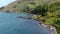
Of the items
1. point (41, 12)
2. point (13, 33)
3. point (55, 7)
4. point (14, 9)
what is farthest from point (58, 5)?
point (14, 9)

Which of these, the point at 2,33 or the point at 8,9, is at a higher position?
the point at 2,33

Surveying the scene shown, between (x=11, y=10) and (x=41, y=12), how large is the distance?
264 ft

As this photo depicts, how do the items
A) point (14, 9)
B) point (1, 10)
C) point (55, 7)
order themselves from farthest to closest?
point (1, 10) < point (14, 9) < point (55, 7)

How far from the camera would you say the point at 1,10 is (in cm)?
19475

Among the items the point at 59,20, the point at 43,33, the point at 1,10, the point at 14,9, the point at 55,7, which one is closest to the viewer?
the point at 43,33

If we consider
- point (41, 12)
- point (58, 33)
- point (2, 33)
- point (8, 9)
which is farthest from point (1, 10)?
point (58, 33)

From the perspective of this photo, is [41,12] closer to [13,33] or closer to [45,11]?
[45,11]

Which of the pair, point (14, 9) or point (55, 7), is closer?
point (55, 7)

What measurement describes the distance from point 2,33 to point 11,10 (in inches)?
4667

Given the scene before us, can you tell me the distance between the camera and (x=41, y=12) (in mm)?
110750

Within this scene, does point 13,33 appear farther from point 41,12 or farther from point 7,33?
point 41,12

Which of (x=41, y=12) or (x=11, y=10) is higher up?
(x=41, y=12)

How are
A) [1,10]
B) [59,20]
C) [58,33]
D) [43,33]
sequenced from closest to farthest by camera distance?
[58,33]
[43,33]
[59,20]
[1,10]

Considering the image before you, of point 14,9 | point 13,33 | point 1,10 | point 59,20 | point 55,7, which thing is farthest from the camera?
point 1,10
